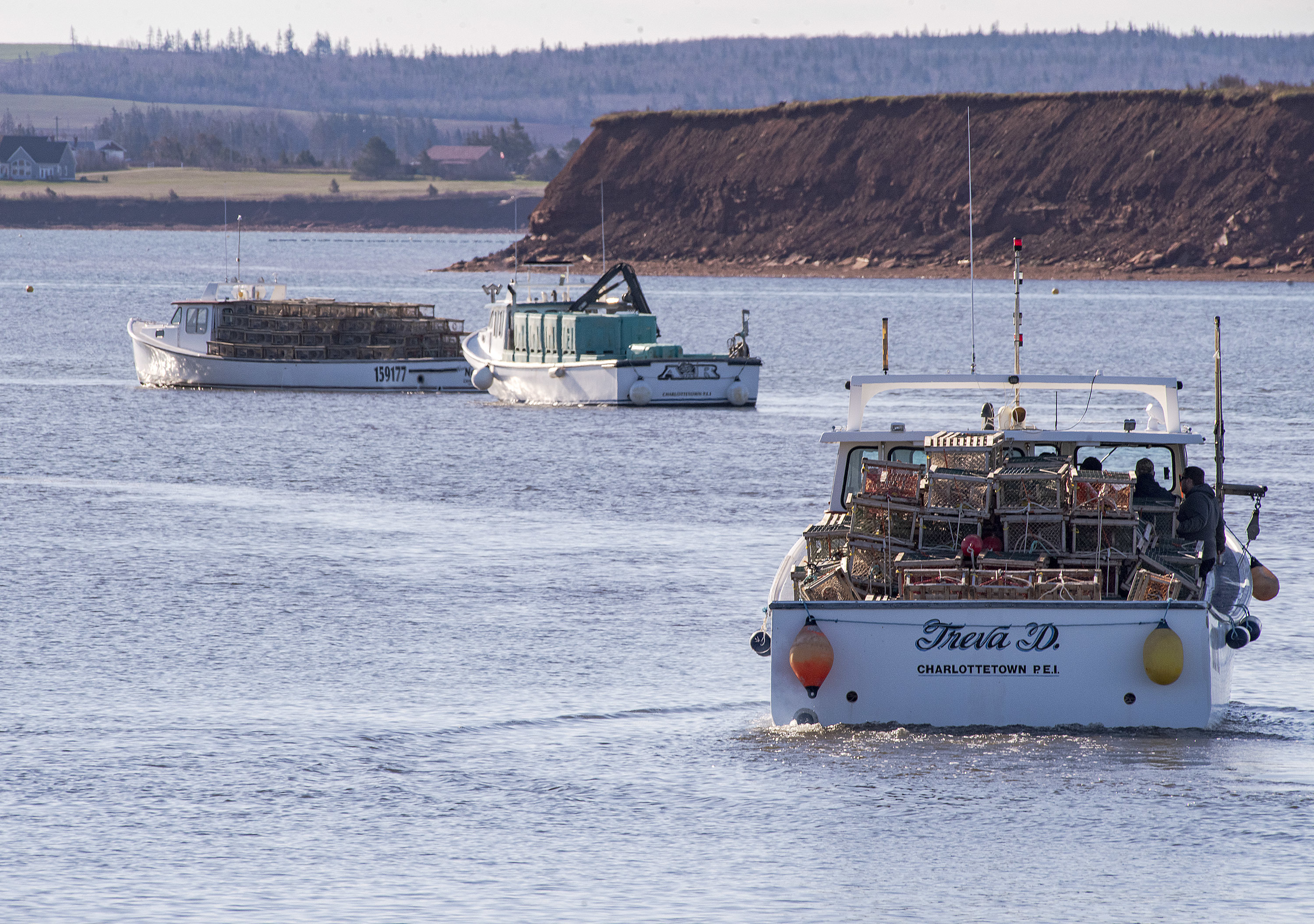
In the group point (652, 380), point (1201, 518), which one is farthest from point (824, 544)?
point (652, 380)

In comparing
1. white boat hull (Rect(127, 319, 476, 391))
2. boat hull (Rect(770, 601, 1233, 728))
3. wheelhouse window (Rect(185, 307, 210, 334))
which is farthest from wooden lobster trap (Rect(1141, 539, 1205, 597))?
wheelhouse window (Rect(185, 307, 210, 334))

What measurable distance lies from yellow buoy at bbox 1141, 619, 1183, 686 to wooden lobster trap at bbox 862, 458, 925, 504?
2210 mm

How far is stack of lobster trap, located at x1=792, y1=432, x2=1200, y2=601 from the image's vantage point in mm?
13141

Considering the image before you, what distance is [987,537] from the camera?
541 inches

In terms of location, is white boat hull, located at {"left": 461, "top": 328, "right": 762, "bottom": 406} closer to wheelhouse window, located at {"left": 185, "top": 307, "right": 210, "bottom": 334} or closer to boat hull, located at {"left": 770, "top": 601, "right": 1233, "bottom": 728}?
wheelhouse window, located at {"left": 185, "top": 307, "right": 210, "bottom": 334}

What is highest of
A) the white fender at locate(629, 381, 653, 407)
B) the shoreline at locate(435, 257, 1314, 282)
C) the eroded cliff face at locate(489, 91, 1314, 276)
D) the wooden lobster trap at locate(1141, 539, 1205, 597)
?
the eroded cliff face at locate(489, 91, 1314, 276)

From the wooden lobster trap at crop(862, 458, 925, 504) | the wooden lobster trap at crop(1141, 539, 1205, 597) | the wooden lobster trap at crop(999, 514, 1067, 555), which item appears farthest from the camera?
the wooden lobster trap at crop(862, 458, 925, 504)

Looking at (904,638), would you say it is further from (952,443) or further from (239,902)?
(239,902)

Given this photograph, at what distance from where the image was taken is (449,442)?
37688 mm

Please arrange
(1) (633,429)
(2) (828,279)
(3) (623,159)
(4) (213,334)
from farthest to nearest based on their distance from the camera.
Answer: (3) (623,159) → (2) (828,279) → (4) (213,334) → (1) (633,429)

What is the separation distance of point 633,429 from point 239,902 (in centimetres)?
3025

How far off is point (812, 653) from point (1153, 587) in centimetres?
259

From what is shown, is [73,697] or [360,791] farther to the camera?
[73,697]

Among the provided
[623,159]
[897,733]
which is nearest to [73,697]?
[897,733]
